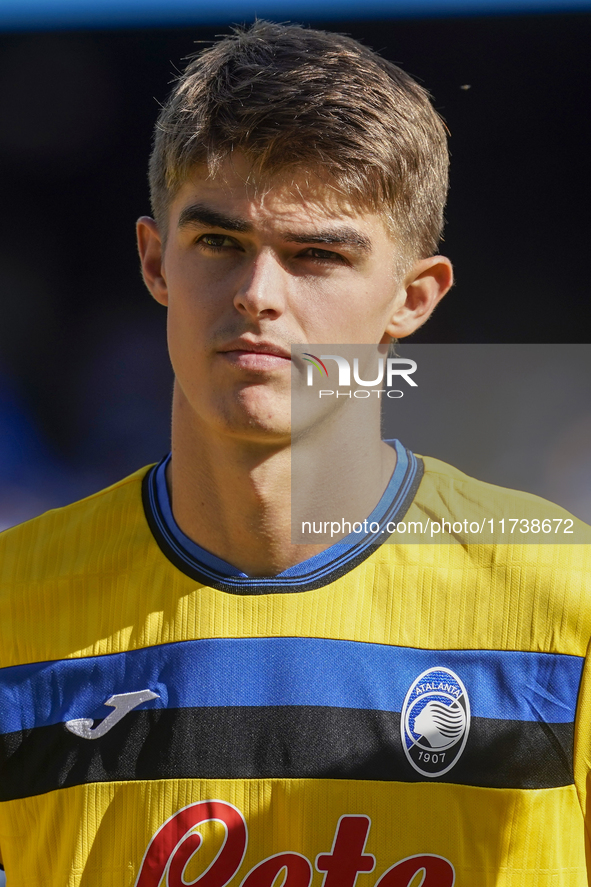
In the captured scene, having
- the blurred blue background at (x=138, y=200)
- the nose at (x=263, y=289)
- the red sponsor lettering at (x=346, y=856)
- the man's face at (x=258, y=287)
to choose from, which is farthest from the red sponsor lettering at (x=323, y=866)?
the blurred blue background at (x=138, y=200)

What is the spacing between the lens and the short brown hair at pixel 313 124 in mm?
1071

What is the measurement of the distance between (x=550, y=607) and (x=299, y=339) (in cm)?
60

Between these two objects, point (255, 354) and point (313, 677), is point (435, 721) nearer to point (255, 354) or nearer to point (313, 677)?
point (313, 677)

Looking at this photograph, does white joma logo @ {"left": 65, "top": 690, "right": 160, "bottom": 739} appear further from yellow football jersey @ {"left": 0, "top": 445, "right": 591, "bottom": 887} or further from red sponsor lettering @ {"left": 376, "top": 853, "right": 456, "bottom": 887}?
red sponsor lettering @ {"left": 376, "top": 853, "right": 456, "bottom": 887}

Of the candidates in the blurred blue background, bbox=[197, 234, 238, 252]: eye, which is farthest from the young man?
the blurred blue background

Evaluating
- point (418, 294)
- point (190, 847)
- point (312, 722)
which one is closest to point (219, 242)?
point (418, 294)

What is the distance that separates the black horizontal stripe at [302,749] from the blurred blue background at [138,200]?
91cm

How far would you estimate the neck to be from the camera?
112cm

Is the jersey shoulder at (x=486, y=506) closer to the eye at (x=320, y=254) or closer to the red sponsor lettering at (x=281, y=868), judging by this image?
the eye at (x=320, y=254)

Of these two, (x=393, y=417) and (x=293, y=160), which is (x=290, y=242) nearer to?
(x=293, y=160)

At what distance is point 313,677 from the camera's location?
3.60 ft

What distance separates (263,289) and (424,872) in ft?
3.06

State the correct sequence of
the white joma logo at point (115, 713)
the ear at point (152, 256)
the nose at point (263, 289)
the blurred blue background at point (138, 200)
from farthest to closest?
the blurred blue background at point (138, 200) → the ear at point (152, 256) → the white joma logo at point (115, 713) → the nose at point (263, 289)

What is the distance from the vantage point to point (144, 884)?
3.52 feet
